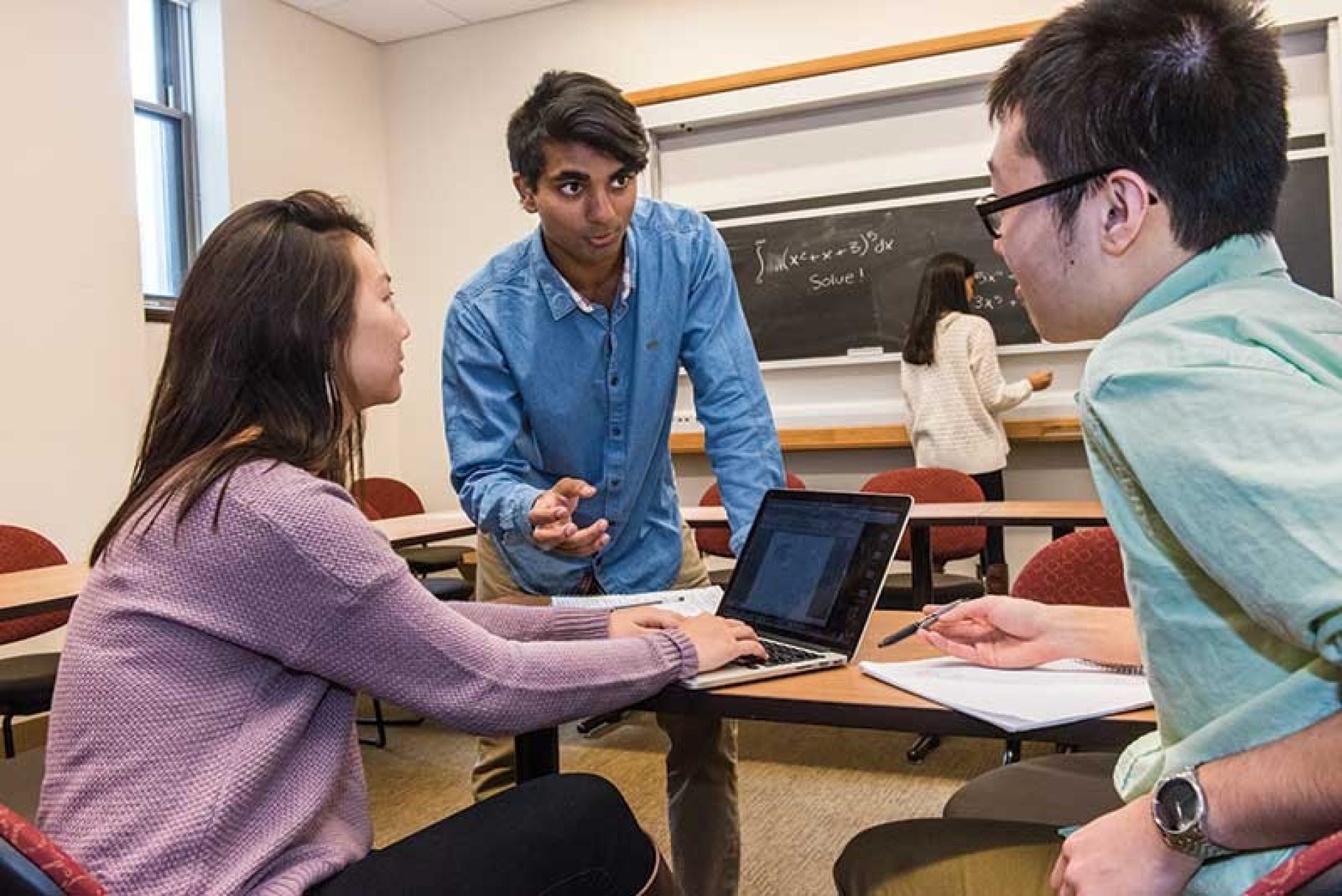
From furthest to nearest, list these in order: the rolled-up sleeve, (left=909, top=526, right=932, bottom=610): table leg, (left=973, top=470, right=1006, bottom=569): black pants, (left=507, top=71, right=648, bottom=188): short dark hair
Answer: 1. (left=973, top=470, right=1006, bottom=569): black pants
2. (left=909, top=526, right=932, bottom=610): table leg
3. the rolled-up sleeve
4. (left=507, top=71, right=648, bottom=188): short dark hair

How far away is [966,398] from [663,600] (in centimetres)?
275

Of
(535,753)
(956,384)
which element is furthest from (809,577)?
(956,384)

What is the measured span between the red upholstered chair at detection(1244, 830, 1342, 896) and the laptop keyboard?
68 cm

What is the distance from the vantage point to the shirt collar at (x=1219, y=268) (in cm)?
71

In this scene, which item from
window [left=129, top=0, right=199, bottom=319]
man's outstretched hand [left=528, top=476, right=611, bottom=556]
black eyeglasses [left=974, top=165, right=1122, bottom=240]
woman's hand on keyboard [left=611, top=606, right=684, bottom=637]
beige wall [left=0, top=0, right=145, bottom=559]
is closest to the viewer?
black eyeglasses [left=974, top=165, right=1122, bottom=240]

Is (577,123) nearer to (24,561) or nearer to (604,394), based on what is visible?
(604,394)

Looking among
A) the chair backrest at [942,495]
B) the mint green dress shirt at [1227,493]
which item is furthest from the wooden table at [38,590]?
the chair backrest at [942,495]

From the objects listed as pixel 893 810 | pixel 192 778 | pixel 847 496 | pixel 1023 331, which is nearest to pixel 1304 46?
pixel 1023 331

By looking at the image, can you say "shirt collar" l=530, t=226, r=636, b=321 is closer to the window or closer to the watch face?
the watch face

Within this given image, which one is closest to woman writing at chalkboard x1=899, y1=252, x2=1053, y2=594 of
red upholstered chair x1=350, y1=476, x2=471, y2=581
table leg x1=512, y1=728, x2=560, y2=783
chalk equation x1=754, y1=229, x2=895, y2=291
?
chalk equation x1=754, y1=229, x2=895, y2=291

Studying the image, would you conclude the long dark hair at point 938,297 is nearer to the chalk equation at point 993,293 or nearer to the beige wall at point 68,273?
the chalk equation at point 993,293

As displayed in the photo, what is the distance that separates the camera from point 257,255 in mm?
1103

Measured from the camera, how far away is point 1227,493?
578 mm

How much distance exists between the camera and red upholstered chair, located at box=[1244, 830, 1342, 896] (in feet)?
1.75
